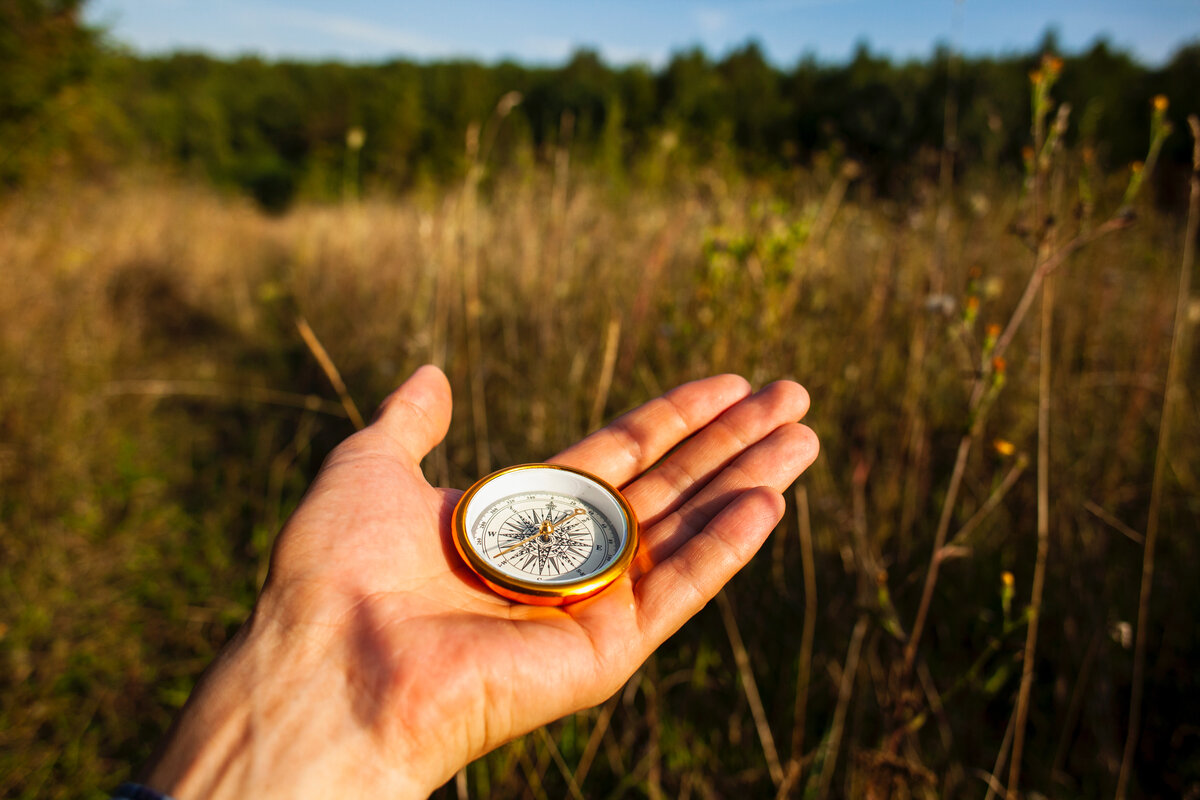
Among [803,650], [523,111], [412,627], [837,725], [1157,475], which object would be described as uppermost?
[523,111]

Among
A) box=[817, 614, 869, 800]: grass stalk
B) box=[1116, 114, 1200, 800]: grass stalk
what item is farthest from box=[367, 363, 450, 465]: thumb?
box=[1116, 114, 1200, 800]: grass stalk

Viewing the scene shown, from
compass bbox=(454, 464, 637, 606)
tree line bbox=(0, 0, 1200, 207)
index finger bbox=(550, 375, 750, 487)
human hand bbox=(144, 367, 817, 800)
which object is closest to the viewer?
human hand bbox=(144, 367, 817, 800)

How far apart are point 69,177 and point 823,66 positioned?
24840 millimetres

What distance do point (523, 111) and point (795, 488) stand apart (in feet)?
82.5

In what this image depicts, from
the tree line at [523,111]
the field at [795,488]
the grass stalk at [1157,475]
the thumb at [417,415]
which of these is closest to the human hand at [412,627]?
the thumb at [417,415]

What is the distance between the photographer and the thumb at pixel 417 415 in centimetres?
195

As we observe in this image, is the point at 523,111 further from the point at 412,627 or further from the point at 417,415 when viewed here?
the point at 412,627

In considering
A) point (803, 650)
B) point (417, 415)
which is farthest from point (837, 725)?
point (417, 415)

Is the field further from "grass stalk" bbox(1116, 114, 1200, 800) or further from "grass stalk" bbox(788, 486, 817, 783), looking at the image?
"grass stalk" bbox(1116, 114, 1200, 800)

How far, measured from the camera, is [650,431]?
2.16 m

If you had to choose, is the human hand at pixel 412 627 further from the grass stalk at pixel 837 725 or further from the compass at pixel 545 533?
the grass stalk at pixel 837 725

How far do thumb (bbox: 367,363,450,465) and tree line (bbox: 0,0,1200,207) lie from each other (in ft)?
3.21

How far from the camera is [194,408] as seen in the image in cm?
506

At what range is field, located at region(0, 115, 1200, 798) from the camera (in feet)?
7.25
